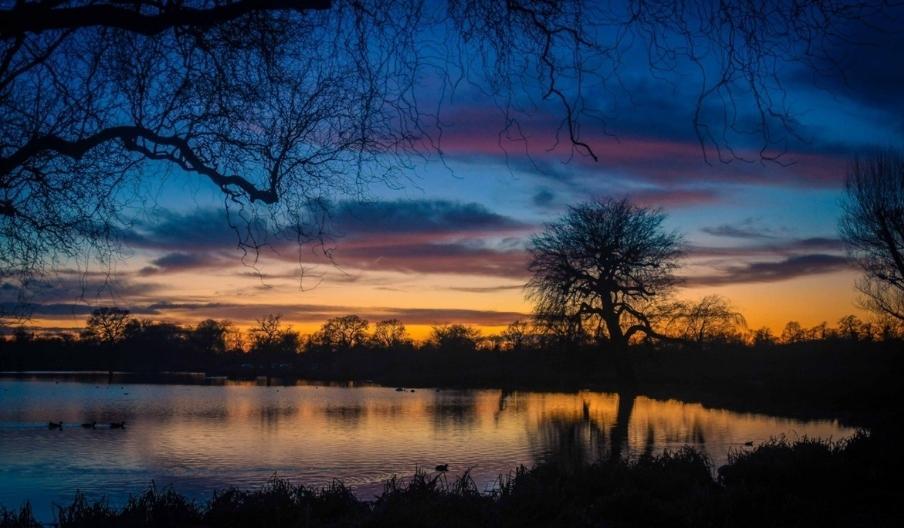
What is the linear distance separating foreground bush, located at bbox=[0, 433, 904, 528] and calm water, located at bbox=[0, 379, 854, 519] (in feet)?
10.5

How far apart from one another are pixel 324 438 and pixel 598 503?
12815mm

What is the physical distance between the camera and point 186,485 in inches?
495

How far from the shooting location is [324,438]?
762 inches

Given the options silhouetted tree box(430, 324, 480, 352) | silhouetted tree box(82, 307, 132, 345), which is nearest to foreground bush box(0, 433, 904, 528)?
silhouetted tree box(82, 307, 132, 345)

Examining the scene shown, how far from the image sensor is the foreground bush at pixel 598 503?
7.04 m

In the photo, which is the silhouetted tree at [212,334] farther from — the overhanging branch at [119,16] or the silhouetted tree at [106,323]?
the overhanging branch at [119,16]

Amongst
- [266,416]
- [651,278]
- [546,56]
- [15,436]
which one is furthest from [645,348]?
[546,56]

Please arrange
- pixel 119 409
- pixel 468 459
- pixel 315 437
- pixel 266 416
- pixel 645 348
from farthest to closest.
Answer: pixel 645 348 < pixel 119 409 < pixel 266 416 < pixel 315 437 < pixel 468 459

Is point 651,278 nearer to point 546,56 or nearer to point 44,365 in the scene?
point 546,56

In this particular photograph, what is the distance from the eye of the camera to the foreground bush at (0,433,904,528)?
7039mm

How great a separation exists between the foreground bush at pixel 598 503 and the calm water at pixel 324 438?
10.5 ft

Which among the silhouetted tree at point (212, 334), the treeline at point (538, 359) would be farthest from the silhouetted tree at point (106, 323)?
the silhouetted tree at point (212, 334)

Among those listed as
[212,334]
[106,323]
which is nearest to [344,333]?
[212,334]

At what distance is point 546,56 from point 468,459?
1233 centimetres
